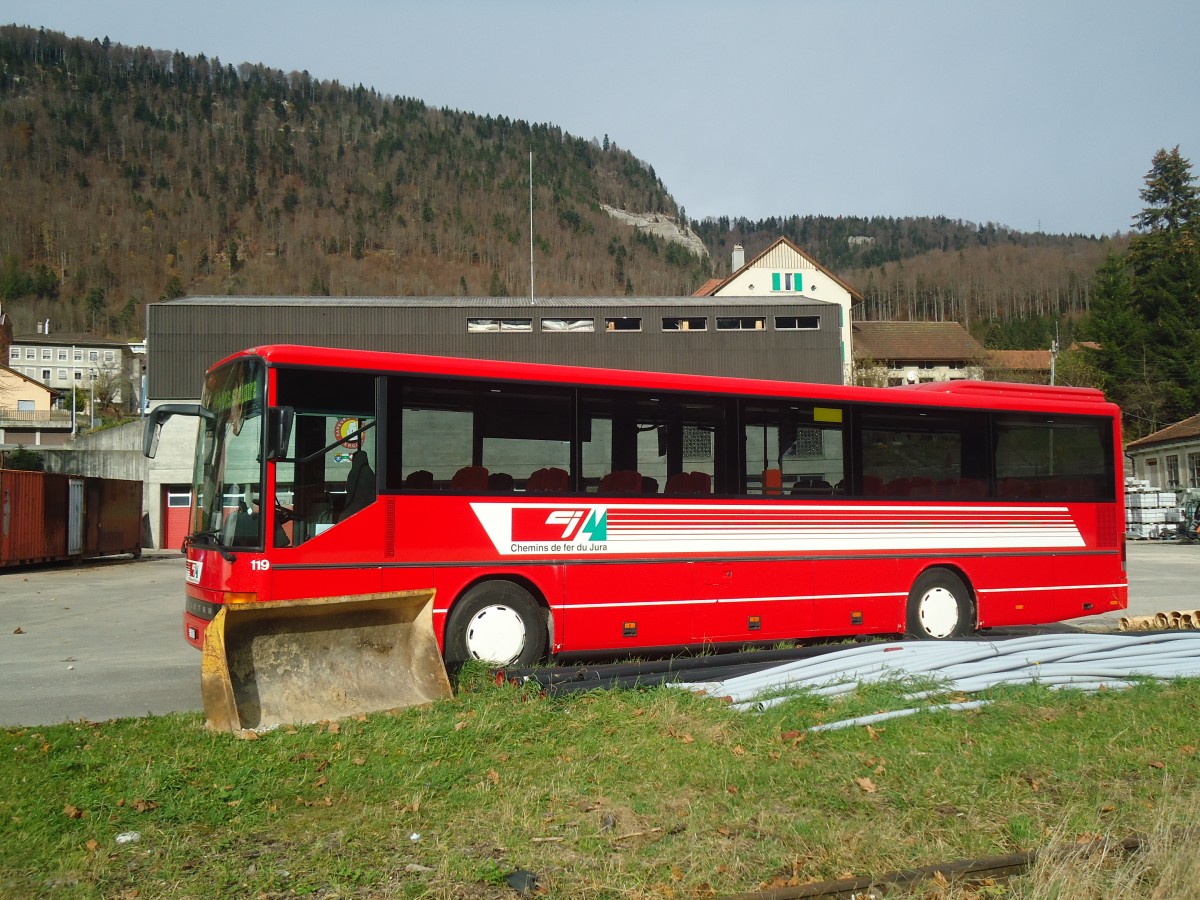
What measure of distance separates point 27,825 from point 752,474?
760 centimetres

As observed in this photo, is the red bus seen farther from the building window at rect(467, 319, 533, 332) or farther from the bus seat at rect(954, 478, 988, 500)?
the building window at rect(467, 319, 533, 332)

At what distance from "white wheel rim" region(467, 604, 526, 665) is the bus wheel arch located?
5010 mm

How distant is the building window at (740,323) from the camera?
49781 mm

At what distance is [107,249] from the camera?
157250 millimetres

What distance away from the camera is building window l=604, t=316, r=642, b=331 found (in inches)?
1954

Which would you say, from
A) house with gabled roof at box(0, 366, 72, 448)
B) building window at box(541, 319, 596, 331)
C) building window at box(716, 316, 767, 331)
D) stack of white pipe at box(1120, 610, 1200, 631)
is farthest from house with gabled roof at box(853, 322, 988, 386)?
stack of white pipe at box(1120, 610, 1200, 631)

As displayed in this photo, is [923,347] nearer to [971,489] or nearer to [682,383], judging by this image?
[971,489]

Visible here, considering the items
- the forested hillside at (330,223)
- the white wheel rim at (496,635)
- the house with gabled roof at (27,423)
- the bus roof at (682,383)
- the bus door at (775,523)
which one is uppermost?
the forested hillside at (330,223)

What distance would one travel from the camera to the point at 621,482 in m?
10.1

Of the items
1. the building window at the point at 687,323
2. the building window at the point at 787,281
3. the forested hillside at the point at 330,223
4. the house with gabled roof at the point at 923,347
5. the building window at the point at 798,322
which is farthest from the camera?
the forested hillside at the point at 330,223

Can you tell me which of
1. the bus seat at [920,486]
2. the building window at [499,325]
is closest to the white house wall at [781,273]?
the building window at [499,325]

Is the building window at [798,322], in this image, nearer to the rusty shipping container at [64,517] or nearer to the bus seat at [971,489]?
the rusty shipping container at [64,517]

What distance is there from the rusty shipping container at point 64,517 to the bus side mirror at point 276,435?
69.6 ft

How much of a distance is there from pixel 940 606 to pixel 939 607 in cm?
2
